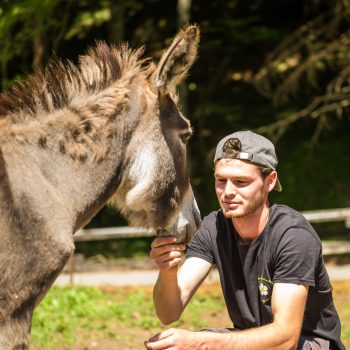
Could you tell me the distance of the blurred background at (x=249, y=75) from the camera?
14.4m

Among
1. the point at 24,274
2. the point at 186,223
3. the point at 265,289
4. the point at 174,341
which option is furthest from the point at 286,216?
the point at 24,274

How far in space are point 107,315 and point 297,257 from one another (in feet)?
16.3

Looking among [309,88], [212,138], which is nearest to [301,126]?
[309,88]

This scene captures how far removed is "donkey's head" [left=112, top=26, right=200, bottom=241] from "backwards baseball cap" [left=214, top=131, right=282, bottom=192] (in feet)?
0.77

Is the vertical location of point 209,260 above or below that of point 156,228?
below

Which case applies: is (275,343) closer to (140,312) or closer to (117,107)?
(117,107)

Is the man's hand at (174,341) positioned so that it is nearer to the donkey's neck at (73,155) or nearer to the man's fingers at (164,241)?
the man's fingers at (164,241)

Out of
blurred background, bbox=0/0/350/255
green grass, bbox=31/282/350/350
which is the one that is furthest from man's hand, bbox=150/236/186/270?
blurred background, bbox=0/0/350/255

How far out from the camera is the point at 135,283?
10.9 metres

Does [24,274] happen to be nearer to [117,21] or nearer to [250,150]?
[250,150]

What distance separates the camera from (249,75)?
18.4 metres

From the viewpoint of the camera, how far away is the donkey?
328cm

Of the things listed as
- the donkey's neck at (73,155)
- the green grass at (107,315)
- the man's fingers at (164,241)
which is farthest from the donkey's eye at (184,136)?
the green grass at (107,315)

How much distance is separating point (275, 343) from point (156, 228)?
0.88 metres
